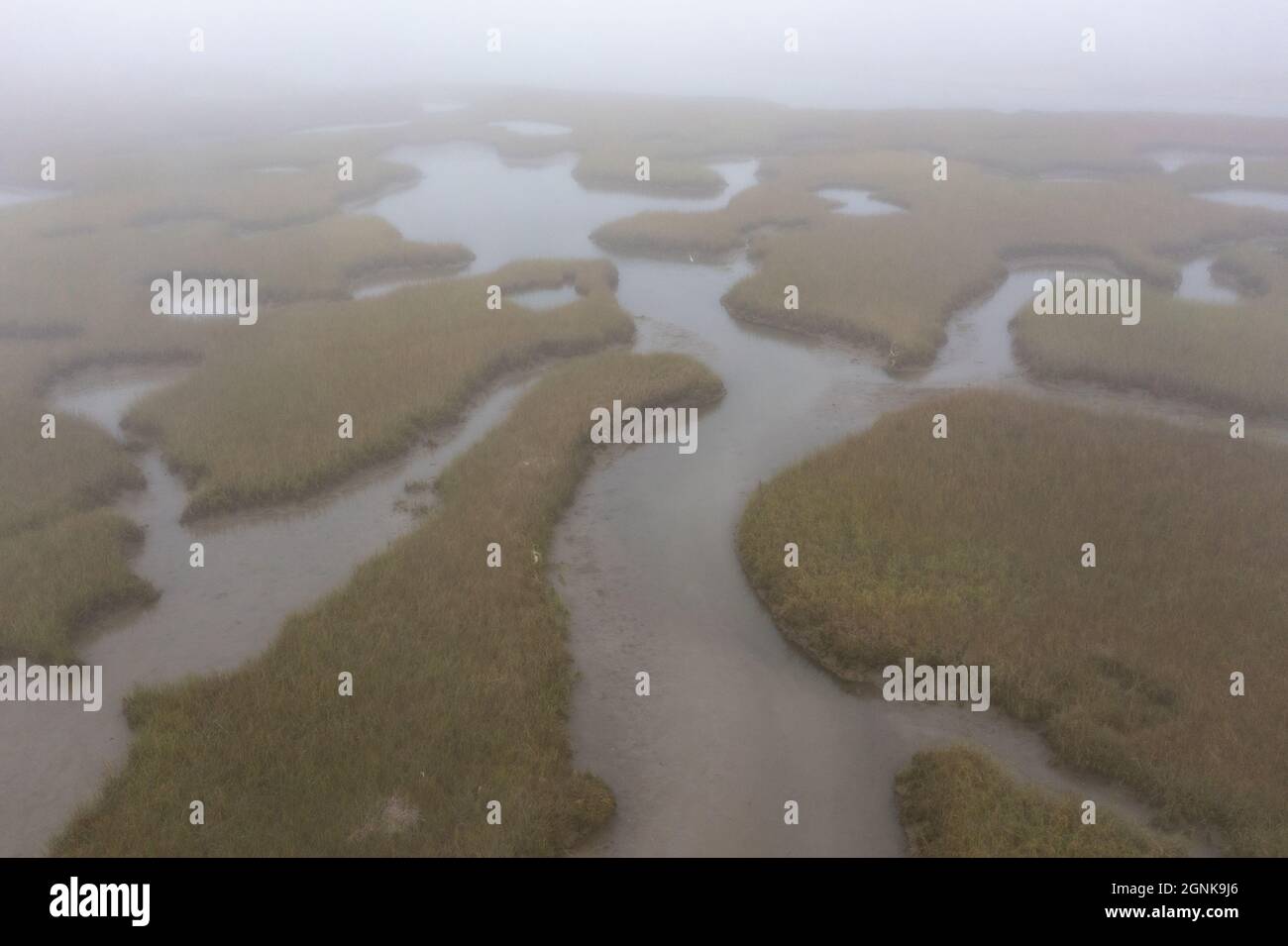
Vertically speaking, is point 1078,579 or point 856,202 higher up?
point 856,202

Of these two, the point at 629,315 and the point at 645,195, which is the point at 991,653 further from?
the point at 645,195

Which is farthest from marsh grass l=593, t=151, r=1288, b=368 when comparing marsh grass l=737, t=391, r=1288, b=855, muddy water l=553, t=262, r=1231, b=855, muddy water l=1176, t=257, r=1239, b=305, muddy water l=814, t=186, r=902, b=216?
marsh grass l=737, t=391, r=1288, b=855

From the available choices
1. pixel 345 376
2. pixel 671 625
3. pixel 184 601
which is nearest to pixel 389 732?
pixel 671 625

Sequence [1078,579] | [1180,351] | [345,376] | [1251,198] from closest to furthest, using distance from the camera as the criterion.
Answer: [1078,579] → [345,376] → [1180,351] → [1251,198]

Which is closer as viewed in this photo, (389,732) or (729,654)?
(389,732)

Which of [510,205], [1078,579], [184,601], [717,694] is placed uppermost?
[510,205]

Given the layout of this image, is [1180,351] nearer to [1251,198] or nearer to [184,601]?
[1251,198]
